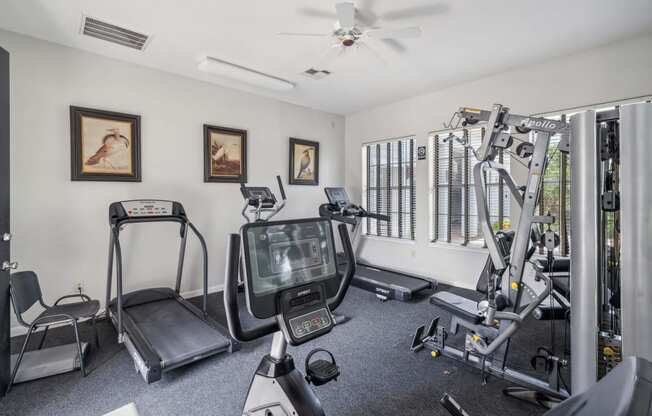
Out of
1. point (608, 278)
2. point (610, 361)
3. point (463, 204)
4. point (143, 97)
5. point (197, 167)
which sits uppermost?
point (143, 97)

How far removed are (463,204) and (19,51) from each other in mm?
5295

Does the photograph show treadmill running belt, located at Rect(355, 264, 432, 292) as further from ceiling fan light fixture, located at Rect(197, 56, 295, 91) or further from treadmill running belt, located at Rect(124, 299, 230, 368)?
ceiling fan light fixture, located at Rect(197, 56, 295, 91)

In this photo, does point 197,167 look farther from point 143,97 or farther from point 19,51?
point 19,51

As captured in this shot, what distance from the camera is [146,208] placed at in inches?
121

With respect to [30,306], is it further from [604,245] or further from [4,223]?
[604,245]

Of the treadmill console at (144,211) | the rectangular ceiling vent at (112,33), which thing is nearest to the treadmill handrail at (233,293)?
the treadmill console at (144,211)

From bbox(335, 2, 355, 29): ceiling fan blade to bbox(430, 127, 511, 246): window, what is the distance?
7.67 ft

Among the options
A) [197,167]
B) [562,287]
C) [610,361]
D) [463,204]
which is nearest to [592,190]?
[610,361]

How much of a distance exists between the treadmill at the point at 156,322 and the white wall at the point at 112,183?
587 millimetres

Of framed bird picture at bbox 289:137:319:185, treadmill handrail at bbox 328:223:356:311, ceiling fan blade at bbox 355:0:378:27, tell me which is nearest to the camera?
treadmill handrail at bbox 328:223:356:311

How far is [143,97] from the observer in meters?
3.65

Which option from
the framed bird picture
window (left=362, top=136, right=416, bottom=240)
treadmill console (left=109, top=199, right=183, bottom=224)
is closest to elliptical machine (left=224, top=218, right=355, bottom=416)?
treadmill console (left=109, top=199, right=183, bottom=224)

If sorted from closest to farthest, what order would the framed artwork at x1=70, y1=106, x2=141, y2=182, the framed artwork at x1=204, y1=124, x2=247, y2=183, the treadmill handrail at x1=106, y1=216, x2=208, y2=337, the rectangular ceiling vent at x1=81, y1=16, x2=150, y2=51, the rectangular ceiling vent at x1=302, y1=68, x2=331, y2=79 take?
the treadmill handrail at x1=106, y1=216, x2=208, y2=337 < the rectangular ceiling vent at x1=81, y1=16, x2=150, y2=51 < the framed artwork at x1=70, y1=106, x2=141, y2=182 < the rectangular ceiling vent at x1=302, y1=68, x2=331, y2=79 < the framed artwork at x1=204, y1=124, x2=247, y2=183

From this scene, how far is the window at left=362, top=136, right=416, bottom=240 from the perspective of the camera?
517 centimetres
